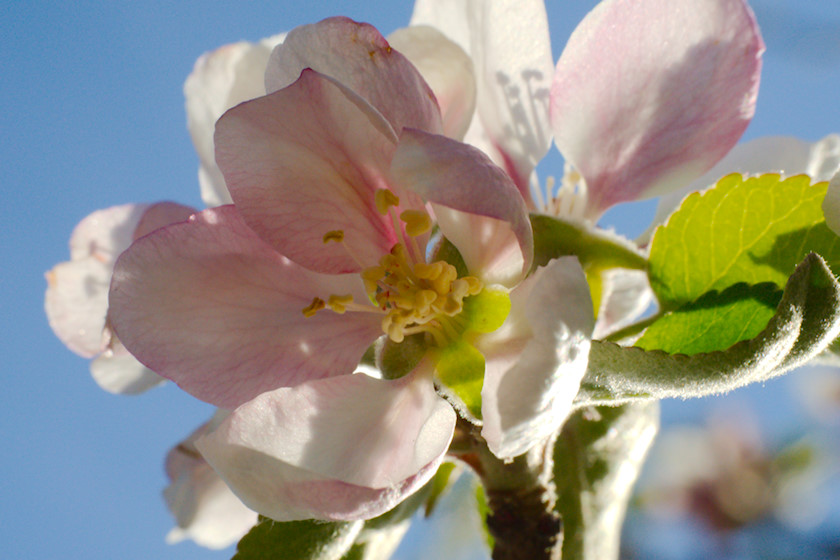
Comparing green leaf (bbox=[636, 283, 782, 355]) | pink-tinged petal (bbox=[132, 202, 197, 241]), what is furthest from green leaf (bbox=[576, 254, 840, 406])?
pink-tinged petal (bbox=[132, 202, 197, 241])

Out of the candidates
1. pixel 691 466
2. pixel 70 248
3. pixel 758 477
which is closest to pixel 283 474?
pixel 70 248

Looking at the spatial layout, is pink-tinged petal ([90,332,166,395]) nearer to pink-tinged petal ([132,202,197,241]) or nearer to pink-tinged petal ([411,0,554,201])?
pink-tinged petal ([132,202,197,241])

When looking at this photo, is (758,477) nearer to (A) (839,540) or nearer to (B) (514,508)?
(A) (839,540)

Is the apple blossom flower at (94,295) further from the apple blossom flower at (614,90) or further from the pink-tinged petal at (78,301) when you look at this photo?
the apple blossom flower at (614,90)

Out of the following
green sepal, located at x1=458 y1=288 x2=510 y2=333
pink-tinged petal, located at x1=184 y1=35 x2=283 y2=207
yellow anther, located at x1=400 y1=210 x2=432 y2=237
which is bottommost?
green sepal, located at x1=458 y1=288 x2=510 y2=333

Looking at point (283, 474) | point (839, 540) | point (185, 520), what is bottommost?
point (839, 540)

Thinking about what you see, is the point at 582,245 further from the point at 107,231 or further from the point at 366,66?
the point at 107,231

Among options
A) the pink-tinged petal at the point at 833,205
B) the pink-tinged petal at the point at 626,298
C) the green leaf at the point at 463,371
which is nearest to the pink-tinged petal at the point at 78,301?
the green leaf at the point at 463,371
